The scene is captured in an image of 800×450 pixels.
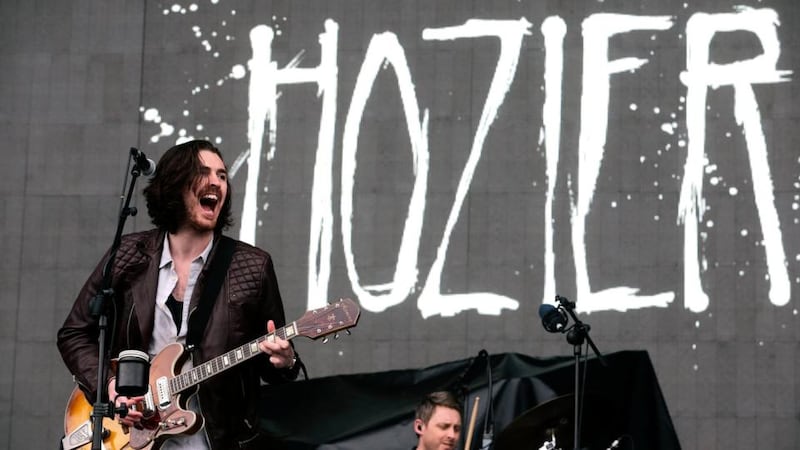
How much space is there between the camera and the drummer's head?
5.03 m

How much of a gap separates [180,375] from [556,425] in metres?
1.55

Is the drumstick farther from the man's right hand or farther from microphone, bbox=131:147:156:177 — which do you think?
microphone, bbox=131:147:156:177

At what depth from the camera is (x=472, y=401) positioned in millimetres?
5367

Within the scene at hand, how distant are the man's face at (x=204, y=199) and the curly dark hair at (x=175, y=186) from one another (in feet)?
0.05

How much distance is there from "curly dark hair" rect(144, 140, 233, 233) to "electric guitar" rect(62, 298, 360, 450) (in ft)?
1.54

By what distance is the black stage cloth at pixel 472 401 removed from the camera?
17.0 ft

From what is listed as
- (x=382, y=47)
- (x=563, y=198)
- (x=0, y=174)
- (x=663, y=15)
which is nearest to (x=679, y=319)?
(x=563, y=198)

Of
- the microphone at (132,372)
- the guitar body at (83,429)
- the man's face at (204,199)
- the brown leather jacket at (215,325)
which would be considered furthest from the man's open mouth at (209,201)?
the guitar body at (83,429)

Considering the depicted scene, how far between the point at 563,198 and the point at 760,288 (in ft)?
4.07

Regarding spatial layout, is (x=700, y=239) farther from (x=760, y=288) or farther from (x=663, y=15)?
(x=663, y=15)

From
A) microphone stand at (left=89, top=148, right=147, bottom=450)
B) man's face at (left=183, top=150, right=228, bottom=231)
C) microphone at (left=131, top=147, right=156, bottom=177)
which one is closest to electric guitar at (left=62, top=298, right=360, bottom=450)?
microphone stand at (left=89, top=148, right=147, bottom=450)

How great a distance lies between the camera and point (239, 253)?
4.19 m

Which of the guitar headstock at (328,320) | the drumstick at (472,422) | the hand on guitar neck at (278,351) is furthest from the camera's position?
the drumstick at (472,422)

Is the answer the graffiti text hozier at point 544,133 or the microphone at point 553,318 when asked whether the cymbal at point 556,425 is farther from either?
the graffiti text hozier at point 544,133
